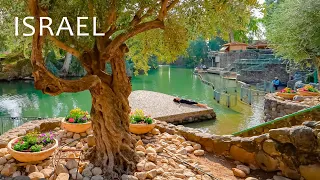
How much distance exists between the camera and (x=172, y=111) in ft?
46.0

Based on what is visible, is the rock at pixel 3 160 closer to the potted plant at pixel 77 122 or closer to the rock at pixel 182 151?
the potted plant at pixel 77 122

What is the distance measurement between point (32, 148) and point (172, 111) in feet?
32.5

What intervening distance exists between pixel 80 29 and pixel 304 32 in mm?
13186

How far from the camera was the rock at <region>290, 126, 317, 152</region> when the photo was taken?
4125 mm

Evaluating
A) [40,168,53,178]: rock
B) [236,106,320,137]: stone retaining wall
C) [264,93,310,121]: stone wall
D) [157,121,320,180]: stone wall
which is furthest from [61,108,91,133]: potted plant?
Result: [264,93,310,121]: stone wall

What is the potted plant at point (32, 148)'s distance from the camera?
445 centimetres

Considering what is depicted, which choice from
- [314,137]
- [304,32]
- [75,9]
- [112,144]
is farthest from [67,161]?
[304,32]

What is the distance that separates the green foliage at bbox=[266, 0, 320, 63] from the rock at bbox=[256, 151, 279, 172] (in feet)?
36.5

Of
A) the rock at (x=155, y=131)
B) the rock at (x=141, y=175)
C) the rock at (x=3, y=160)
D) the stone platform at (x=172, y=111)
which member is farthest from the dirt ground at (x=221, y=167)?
the stone platform at (x=172, y=111)

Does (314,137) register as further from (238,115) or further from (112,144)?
(238,115)

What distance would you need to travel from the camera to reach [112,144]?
463 cm

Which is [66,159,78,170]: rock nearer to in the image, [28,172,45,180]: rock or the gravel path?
[28,172,45,180]: rock

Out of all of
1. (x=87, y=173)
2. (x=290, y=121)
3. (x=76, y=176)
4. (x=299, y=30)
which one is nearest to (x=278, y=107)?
(x=299, y=30)

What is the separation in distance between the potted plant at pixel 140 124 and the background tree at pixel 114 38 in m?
1.17
